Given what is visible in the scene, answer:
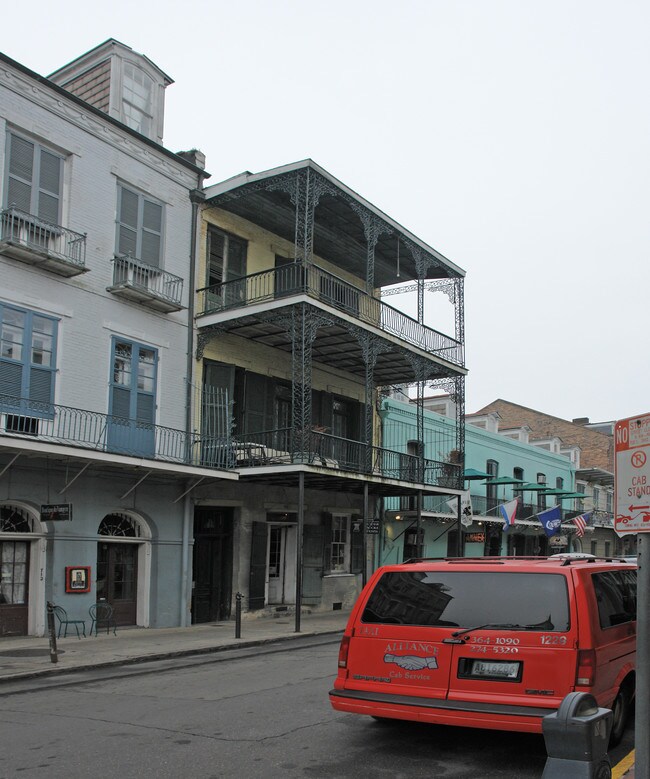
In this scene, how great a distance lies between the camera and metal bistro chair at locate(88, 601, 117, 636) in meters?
16.2

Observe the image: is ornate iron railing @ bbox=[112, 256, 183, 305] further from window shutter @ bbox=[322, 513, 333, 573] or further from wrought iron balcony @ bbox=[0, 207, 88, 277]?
window shutter @ bbox=[322, 513, 333, 573]

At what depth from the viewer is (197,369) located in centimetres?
1958

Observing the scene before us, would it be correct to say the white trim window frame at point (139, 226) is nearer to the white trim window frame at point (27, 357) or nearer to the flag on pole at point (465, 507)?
the white trim window frame at point (27, 357)

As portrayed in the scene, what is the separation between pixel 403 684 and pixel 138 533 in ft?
39.7

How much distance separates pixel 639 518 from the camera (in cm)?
412

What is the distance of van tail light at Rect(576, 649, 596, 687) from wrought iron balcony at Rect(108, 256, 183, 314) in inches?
521

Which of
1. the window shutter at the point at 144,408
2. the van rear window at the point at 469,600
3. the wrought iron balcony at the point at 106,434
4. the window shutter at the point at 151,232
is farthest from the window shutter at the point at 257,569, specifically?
the van rear window at the point at 469,600

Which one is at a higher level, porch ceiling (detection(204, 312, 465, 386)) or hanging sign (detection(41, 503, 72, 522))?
porch ceiling (detection(204, 312, 465, 386))

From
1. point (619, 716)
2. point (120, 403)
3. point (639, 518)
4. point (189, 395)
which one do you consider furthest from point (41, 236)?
point (639, 518)

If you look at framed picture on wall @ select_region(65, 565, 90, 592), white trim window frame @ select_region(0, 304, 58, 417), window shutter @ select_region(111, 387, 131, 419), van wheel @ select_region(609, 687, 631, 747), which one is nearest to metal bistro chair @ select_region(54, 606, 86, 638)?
framed picture on wall @ select_region(65, 565, 90, 592)

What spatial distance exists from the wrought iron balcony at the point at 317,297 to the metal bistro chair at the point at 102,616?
6878mm

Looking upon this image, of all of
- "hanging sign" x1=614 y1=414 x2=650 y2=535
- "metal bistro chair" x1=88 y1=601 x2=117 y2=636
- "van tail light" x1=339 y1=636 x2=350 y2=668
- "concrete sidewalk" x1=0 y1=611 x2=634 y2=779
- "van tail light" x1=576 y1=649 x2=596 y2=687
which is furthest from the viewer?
"metal bistro chair" x1=88 y1=601 x2=117 y2=636

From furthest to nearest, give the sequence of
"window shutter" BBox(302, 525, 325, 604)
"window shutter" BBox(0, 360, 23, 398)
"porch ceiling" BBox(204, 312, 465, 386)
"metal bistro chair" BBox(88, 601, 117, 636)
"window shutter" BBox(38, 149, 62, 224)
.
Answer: "window shutter" BBox(302, 525, 325, 604) < "porch ceiling" BBox(204, 312, 465, 386) < "window shutter" BBox(38, 149, 62, 224) < "metal bistro chair" BBox(88, 601, 117, 636) < "window shutter" BBox(0, 360, 23, 398)

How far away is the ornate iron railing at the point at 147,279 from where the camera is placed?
17703 mm
